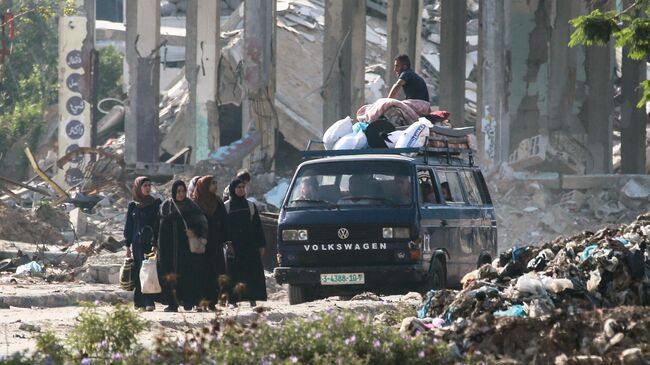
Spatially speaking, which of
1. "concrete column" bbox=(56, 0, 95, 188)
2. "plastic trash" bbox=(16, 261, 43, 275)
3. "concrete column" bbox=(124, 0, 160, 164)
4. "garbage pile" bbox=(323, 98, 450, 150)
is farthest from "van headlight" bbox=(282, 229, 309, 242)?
"concrete column" bbox=(56, 0, 95, 188)

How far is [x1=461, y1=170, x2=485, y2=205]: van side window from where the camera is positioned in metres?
16.8

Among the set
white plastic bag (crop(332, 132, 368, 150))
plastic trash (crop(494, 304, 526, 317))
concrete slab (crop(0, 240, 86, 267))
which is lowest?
concrete slab (crop(0, 240, 86, 267))

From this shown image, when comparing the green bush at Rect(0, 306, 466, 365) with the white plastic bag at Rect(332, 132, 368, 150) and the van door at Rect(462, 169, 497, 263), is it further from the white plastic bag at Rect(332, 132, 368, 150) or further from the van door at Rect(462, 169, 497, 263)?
the van door at Rect(462, 169, 497, 263)

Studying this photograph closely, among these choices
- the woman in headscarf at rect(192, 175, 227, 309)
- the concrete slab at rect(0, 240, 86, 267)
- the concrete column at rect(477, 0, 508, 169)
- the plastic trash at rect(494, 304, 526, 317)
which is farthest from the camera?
the concrete column at rect(477, 0, 508, 169)

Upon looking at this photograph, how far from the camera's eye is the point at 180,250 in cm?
1492

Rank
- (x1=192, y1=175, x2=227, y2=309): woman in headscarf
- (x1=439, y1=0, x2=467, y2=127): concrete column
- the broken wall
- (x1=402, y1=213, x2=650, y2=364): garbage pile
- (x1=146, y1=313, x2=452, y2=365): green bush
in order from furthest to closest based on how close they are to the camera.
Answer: the broken wall → (x1=439, y1=0, x2=467, y2=127): concrete column → (x1=192, y1=175, x2=227, y2=309): woman in headscarf → (x1=402, y1=213, x2=650, y2=364): garbage pile → (x1=146, y1=313, x2=452, y2=365): green bush

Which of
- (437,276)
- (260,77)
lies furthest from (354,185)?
(260,77)

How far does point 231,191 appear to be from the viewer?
52.1 feet

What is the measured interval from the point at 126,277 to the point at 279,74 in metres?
22.7

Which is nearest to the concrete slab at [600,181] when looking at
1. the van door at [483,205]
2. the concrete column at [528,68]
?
the concrete column at [528,68]

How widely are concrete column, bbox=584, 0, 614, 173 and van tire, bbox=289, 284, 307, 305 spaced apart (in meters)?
22.4

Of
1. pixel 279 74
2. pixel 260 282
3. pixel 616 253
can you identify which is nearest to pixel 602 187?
pixel 279 74

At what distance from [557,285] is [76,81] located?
79.9 feet

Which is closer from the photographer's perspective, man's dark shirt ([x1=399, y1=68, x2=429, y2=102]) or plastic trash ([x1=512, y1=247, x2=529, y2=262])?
plastic trash ([x1=512, y1=247, x2=529, y2=262])
